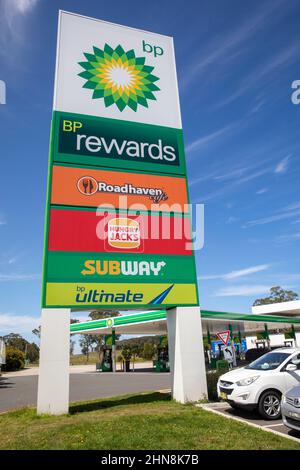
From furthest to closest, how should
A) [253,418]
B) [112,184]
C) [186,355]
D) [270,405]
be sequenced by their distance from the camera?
[112,184]
[186,355]
[253,418]
[270,405]

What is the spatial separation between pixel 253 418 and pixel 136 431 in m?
3.24

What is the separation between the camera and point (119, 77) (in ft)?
48.0

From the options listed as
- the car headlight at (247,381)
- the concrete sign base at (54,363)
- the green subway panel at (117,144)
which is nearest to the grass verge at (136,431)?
the concrete sign base at (54,363)

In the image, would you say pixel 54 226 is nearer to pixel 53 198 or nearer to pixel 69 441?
pixel 53 198

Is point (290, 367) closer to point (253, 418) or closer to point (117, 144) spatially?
point (253, 418)

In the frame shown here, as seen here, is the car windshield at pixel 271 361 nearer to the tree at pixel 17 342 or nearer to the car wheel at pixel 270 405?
the car wheel at pixel 270 405

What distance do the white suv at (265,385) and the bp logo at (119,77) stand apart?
10655 mm

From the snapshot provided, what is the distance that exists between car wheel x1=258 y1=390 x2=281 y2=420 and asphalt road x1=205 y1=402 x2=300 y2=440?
14 centimetres

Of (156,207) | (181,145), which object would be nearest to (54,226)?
(156,207)

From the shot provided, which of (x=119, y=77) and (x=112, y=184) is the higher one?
(x=119, y=77)

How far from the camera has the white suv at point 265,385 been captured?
28.9 ft

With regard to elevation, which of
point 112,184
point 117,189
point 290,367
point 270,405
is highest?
point 112,184

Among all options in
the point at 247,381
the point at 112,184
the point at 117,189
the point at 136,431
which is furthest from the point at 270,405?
the point at 112,184

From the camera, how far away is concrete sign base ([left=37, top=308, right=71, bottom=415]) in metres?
10.4
